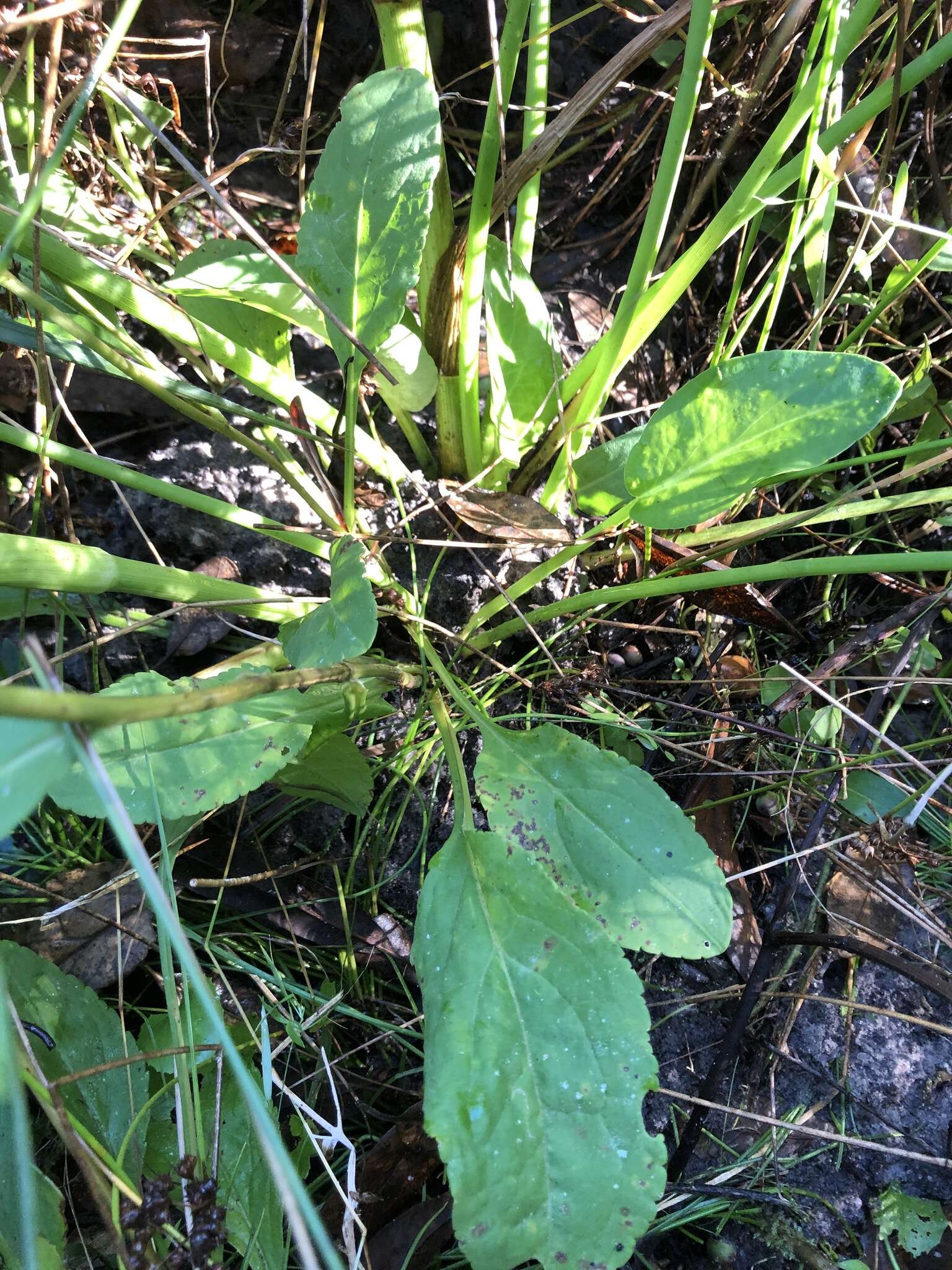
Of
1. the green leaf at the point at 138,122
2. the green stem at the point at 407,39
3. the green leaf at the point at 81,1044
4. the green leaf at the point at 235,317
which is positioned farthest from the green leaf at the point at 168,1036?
the green leaf at the point at 138,122

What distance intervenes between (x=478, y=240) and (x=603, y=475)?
0.32 meters

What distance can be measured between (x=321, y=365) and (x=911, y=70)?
843 millimetres

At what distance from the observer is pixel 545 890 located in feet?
2.43

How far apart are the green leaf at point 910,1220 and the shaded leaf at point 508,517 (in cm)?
84

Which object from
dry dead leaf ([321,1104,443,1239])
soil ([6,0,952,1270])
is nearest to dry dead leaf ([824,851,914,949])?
soil ([6,0,952,1270])

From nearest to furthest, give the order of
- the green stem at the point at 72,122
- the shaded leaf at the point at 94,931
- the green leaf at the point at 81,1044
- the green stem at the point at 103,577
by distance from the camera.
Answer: the green stem at the point at 72,122 → the green stem at the point at 103,577 → the green leaf at the point at 81,1044 → the shaded leaf at the point at 94,931

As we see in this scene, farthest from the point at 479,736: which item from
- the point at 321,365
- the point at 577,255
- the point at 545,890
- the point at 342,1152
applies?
the point at 577,255

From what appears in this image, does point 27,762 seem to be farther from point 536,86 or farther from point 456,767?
point 536,86

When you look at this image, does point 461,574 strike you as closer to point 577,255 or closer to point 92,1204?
point 577,255

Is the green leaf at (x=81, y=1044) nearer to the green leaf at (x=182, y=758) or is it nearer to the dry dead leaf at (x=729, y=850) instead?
the green leaf at (x=182, y=758)

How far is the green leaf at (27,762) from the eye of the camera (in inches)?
13.1

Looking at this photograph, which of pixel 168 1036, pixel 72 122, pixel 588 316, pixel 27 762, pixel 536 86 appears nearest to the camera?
pixel 27 762

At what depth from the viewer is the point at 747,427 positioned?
80 centimetres

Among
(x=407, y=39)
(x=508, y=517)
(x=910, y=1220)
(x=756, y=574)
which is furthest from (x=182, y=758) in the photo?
(x=910, y=1220)
